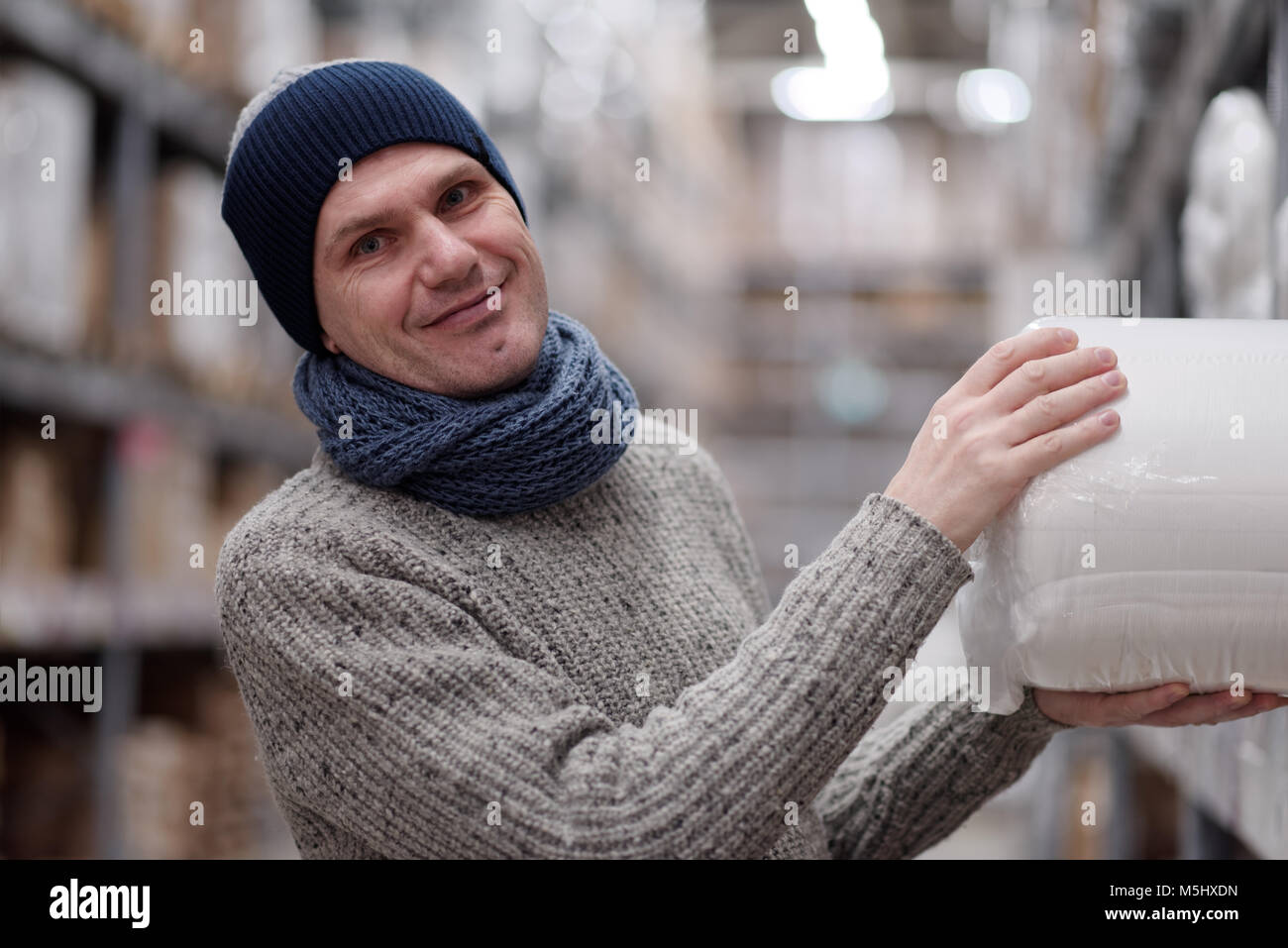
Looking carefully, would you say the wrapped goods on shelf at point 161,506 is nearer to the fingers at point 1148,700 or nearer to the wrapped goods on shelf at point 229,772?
the wrapped goods on shelf at point 229,772

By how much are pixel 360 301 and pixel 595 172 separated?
4725mm

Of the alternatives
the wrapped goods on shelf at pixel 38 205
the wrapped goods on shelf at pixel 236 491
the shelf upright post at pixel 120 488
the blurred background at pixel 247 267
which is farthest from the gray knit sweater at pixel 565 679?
the wrapped goods on shelf at pixel 236 491

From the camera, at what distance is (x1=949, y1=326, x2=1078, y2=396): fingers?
1.16 meters

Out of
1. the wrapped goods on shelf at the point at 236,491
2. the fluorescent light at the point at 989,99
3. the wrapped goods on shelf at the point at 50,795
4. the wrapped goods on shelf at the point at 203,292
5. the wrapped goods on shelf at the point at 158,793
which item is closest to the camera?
the wrapped goods on shelf at the point at 50,795

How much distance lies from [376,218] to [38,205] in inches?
54.2

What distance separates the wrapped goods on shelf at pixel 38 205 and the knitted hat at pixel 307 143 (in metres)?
1.09

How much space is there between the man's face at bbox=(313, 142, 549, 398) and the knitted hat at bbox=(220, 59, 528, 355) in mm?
19

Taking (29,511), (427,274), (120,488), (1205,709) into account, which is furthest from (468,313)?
(120,488)

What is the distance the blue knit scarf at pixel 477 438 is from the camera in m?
1.28

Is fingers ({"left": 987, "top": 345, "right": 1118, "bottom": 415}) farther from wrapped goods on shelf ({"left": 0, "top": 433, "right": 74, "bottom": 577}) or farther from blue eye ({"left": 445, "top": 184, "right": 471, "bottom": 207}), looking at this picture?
wrapped goods on shelf ({"left": 0, "top": 433, "right": 74, "bottom": 577})

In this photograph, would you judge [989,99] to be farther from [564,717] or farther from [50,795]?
[564,717]

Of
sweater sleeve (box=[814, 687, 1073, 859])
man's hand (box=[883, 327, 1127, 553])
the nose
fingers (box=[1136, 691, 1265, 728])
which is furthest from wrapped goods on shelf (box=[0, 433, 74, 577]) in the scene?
fingers (box=[1136, 691, 1265, 728])
